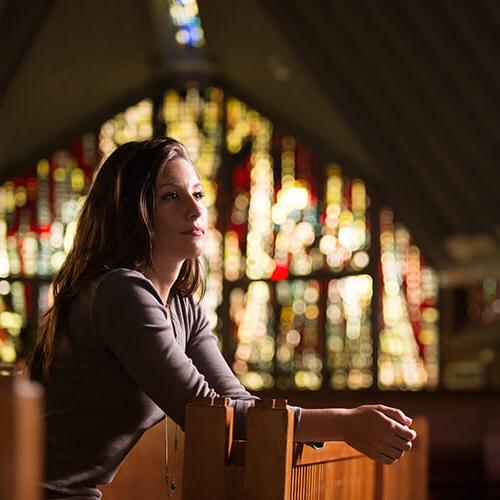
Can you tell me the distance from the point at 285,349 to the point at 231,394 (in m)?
8.55

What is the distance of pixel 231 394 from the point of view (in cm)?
196

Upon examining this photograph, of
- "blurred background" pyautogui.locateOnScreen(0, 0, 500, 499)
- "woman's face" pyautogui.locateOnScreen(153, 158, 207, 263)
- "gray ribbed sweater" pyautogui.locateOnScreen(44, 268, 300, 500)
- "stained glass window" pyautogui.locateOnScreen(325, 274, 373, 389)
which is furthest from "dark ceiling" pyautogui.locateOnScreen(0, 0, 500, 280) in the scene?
"gray ribbed sweater" pyautogui.locateOnScreen(44, 268, 300, 500)

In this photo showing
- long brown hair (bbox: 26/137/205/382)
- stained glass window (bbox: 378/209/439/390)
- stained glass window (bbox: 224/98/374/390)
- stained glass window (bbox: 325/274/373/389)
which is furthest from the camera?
stained glass window (bbox: 224/98/374/390)

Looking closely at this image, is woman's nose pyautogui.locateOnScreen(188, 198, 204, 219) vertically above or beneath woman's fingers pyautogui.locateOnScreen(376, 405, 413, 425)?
above

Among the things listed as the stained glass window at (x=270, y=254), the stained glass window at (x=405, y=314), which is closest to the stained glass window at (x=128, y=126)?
the stained glass window at (x=270, y=254)

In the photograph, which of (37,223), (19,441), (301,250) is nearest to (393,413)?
(19,441)

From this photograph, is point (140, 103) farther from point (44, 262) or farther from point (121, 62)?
point (44, 262)

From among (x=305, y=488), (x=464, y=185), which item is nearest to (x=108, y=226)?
(x=305, y=488)

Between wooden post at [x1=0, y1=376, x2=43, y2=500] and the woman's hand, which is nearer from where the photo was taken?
wooden post at [x1=0, y1=376, x2=43, y2=500]

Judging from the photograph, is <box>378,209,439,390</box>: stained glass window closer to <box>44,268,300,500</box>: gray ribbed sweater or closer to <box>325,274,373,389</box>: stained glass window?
<box>325,274,373,389</box>: stained glass window

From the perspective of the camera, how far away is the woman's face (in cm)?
186

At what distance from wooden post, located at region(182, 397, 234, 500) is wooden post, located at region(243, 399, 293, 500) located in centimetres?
4

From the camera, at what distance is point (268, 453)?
148 cm

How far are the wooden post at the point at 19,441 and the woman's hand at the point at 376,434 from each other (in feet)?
2.55
